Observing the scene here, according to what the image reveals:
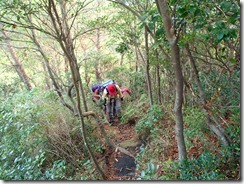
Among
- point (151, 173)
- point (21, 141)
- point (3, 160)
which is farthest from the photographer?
point (21, 141)

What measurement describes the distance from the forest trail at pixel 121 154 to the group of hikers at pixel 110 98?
0.30 metres

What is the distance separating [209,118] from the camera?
3.38 meters

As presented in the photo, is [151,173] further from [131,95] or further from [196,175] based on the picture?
[131,95]

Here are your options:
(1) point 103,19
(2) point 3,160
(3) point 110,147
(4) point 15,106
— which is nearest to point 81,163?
(3) point 110,147

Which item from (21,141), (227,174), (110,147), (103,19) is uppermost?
(103,19)

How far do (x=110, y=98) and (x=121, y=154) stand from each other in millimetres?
1946

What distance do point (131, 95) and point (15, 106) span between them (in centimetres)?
358

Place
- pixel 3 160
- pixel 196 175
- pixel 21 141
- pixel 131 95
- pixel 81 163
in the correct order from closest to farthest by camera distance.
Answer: pixel 196 175 < pixel 3 160 < pixel 21 141 < pixel 81 163 < pixel 131 95

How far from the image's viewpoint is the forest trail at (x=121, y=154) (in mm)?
3900

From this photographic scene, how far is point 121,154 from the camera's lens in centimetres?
453

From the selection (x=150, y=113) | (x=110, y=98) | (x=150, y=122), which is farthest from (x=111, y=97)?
(x=150, y=122)

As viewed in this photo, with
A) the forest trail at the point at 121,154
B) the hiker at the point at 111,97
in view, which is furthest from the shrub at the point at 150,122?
the hiker at the point at 111,97

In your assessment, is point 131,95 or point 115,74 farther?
point 115,74

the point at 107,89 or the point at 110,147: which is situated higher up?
the point at 107,89
